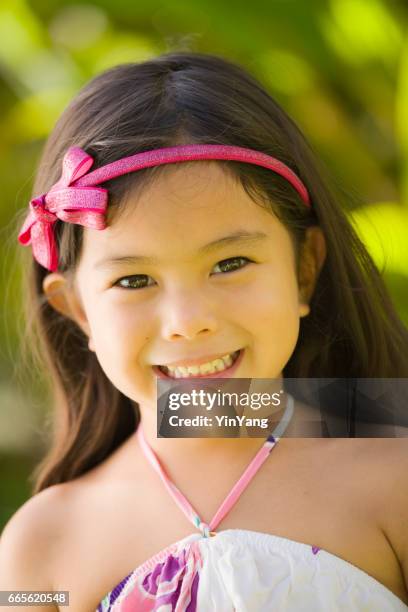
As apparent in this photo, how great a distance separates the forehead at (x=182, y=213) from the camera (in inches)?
54.6

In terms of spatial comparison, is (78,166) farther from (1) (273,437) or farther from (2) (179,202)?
(1) (273,437)

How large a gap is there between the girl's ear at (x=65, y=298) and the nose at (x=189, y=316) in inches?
11.3

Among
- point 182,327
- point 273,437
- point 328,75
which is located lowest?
point 273,437

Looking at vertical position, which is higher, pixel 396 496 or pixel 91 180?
pixel 91 180

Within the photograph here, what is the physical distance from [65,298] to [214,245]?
1.36ft

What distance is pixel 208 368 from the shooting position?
145 centimetres

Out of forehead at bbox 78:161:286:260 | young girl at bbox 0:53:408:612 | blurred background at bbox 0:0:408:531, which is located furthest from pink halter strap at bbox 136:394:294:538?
blurred background at bbox 0:0:408:531

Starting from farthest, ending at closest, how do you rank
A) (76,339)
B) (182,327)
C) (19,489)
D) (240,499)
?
1. (19,489)
2. (76,339)
3. (240,499)
4. (182,327)

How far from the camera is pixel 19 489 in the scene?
9.20 ft

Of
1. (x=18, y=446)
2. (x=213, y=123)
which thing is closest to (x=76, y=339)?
(x=213, y=123)

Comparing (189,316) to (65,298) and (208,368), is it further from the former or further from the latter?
(65,298)

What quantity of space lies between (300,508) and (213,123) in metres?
0.66

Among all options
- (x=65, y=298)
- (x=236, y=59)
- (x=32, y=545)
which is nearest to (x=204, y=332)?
(x=65, y=298)

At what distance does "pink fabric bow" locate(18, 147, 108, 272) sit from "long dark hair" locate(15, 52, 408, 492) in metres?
0.02
